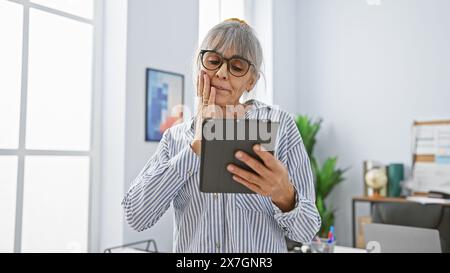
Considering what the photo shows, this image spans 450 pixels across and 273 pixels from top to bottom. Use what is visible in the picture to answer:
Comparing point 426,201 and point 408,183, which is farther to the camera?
point 408,183

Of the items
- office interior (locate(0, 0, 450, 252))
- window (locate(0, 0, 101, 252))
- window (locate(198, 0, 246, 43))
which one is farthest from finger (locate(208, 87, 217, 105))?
window (locate(198, 0, 246, 43))

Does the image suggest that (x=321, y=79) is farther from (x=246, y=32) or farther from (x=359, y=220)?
(x=246, y=32)

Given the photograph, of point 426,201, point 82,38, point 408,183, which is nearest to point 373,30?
point 408,183

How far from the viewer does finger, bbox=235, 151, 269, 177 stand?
0.68m

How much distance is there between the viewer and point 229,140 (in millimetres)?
680

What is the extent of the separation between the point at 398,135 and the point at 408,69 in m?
0.54

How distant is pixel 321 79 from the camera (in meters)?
3.73

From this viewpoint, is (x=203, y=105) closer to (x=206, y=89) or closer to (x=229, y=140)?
(x=206, y=89)

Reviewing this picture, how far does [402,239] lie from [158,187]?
1.14m

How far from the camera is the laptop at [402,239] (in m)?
1.48

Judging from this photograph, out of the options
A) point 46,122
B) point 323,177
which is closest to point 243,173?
point 46,122

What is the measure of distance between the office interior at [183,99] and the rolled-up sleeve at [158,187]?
433 millimetres

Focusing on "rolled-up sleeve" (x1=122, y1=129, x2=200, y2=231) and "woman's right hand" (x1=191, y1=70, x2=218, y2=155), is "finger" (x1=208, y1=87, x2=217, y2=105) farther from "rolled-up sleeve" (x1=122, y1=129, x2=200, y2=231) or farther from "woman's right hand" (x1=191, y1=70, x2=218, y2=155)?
"rolled-up sleeve" (x1=122, y1=129, x2=200, y2=231)

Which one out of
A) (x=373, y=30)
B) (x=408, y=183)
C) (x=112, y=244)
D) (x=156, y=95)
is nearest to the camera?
(x=112, y=244)
